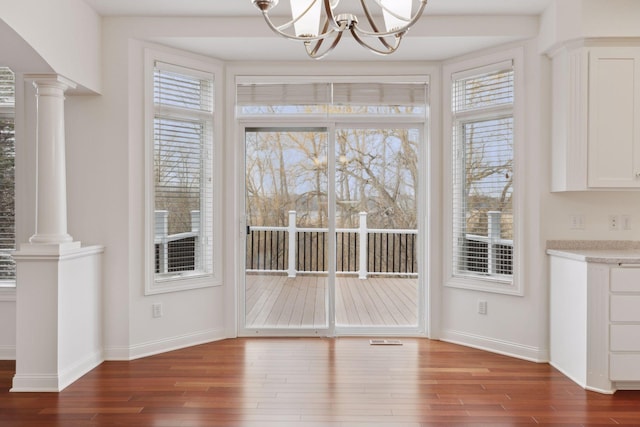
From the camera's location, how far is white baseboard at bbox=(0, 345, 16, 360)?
398 centimetres

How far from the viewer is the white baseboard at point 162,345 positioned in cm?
392

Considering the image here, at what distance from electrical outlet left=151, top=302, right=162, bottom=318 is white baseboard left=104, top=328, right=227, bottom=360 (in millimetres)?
227

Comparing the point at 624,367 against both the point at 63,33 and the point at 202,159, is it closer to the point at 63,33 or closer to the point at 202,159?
the point at 202,159

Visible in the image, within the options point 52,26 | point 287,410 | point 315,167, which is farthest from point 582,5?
point 52,26

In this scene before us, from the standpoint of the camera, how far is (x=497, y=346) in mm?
4133

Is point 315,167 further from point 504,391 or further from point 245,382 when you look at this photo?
point 504,391

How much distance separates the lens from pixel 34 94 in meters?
4.00

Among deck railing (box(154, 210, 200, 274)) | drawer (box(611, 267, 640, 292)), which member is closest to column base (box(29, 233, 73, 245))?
deck railing (box(154, 210, 200, 274))

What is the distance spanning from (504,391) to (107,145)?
11.6 ft

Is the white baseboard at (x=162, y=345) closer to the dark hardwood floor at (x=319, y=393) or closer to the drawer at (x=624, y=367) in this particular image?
the dark hardwood floor at (x=319, y=393)

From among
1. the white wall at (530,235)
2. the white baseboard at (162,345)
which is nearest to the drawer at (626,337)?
the white wall at (530,235)

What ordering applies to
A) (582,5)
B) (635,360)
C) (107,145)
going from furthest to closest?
(107,145) < (582,5) < (635,360)

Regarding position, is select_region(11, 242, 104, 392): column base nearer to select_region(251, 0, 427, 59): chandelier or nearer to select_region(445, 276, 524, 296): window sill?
select_region(251, 0, 427, 59): chandelier

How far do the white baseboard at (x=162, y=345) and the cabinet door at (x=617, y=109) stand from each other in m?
3.55
